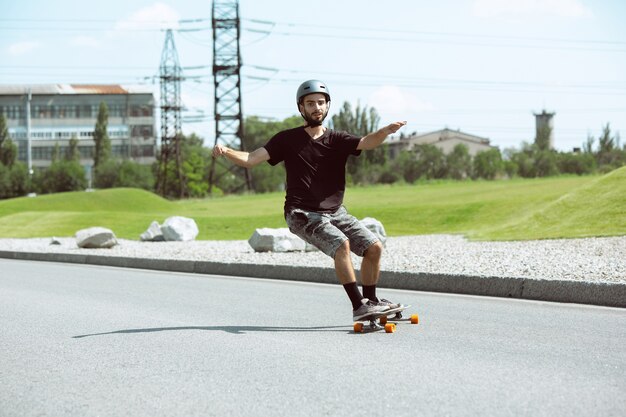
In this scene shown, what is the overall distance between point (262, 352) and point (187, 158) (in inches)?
3985

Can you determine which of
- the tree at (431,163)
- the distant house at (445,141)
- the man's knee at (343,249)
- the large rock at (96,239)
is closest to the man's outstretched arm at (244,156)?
the man's knee at (343,249)

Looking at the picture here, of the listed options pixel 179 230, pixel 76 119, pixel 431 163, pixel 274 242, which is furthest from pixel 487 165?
pixel 76 119

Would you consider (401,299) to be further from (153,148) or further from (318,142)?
(153,148)

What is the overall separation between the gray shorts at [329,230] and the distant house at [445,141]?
406ft

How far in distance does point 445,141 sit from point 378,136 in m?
129

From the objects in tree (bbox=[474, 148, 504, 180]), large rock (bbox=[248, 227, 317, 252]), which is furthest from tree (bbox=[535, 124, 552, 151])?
large rock (bbox=[248, 227, 317, 252])

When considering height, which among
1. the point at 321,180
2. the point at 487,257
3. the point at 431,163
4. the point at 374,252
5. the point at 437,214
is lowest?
the point at 437,214

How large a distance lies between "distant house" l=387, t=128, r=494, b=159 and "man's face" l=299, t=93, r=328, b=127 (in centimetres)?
12381

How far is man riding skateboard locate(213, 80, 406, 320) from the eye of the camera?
8.02 metres

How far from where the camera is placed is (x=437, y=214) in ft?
109

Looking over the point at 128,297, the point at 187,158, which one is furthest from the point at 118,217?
the point at 187,158

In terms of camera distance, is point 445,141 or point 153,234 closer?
point 153,234

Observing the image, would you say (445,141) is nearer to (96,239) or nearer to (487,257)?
(96,239)

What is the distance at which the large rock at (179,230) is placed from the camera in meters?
28.2
